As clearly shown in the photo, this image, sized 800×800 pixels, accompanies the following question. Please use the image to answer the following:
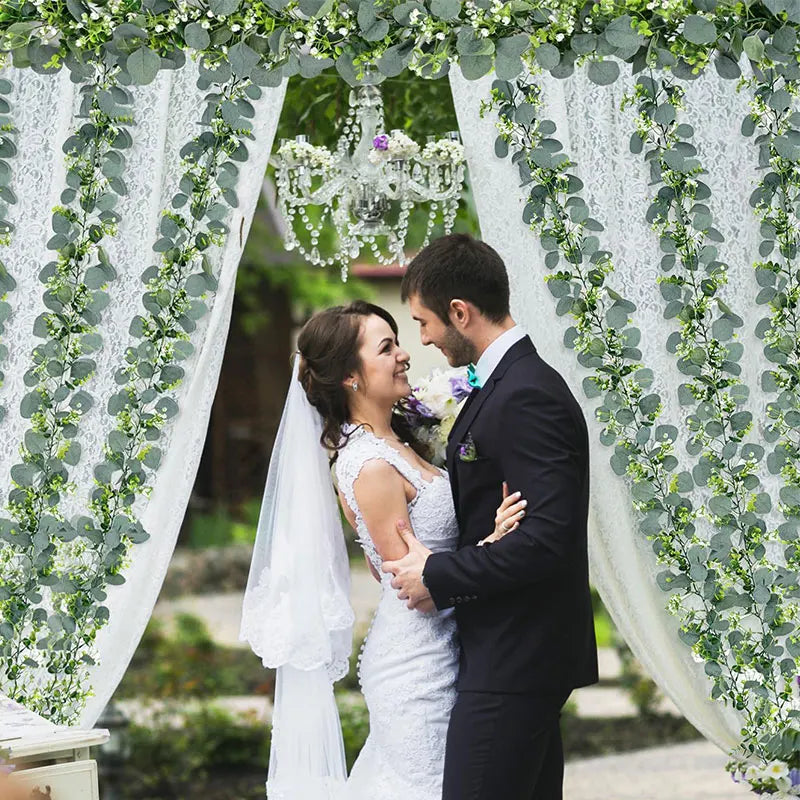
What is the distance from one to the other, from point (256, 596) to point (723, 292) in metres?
1.34

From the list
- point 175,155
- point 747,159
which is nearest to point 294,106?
point 175,155

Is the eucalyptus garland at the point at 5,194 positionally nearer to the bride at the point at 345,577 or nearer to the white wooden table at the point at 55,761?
the bride at the point at 345,577

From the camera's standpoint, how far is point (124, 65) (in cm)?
269

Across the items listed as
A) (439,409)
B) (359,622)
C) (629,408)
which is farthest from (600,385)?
(359,622)

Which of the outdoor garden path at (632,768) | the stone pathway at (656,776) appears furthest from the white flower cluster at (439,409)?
the stone pathway at (656,776)

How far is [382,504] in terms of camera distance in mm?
2785

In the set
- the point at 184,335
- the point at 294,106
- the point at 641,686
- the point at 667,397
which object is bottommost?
the point at 641,686

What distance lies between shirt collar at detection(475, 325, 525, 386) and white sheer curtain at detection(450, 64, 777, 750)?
10.8 inches

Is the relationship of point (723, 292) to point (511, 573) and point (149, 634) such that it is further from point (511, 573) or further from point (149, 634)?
point (149, 634)

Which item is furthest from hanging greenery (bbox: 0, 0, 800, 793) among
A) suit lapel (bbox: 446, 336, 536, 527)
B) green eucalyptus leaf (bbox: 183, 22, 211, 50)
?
suit lapel (bbox: 446, 336, 536, 527)

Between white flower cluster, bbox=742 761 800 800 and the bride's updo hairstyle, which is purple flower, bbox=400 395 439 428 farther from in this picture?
white flower cluster, bbox=742 761 800 800

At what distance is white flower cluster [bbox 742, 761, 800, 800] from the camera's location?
9.04 feet

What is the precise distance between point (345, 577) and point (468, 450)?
1.78 feet

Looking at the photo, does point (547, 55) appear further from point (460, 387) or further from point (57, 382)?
point (57, 382)
